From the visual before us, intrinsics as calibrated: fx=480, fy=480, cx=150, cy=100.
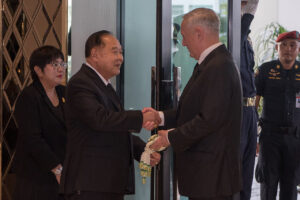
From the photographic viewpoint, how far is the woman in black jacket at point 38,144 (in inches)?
121

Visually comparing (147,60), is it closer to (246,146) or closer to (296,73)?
(246,146)

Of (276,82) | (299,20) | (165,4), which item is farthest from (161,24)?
(299,20)

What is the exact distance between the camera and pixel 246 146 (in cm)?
387

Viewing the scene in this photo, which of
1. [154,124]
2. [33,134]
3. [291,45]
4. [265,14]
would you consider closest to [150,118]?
[154,124]

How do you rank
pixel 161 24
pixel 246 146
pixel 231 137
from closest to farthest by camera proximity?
1. pixel 231 137
2. pixel 161 24
3. pixel 246 146

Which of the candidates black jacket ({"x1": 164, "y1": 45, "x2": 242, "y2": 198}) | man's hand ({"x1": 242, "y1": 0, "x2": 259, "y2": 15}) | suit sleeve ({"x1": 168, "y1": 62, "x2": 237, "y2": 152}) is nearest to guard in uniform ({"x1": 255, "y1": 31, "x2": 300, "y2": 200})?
man's hand ({"x1": 242, "y1": 0, "x2": 259, "y2": 15})

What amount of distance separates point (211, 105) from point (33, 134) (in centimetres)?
134

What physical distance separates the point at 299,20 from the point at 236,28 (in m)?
5.64

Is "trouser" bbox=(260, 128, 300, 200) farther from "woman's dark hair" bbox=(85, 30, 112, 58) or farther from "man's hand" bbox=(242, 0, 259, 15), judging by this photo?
"woman's dark hair" bbox=(85, 30, 112, 58)

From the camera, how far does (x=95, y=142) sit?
254cm

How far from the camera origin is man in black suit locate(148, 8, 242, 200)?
2.30 m

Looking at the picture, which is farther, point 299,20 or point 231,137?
point 299,20

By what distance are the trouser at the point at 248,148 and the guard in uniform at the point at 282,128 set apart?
428 millimetres

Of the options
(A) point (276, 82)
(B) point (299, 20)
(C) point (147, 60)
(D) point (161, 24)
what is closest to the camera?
(D) point (161, 24)
